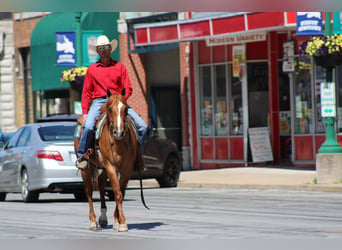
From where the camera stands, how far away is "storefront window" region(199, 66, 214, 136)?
31513 mm

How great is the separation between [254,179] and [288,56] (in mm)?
5214

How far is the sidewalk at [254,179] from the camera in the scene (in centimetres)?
2147

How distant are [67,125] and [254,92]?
37.3 feet

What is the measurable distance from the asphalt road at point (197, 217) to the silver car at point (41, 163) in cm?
34

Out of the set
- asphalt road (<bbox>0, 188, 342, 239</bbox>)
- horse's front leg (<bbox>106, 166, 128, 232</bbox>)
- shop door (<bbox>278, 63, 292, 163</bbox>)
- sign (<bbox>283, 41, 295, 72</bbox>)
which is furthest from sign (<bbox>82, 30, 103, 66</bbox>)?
horse's front leg (<bbox>106, 166, 128, 232</bbox>)

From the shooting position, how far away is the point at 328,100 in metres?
22.2

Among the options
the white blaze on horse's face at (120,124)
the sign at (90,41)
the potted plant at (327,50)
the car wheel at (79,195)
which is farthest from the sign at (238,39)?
the white blaze on horse's face at (120,124)

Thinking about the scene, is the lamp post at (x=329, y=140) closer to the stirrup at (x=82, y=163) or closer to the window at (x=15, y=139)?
the window at (x=15, y=139)

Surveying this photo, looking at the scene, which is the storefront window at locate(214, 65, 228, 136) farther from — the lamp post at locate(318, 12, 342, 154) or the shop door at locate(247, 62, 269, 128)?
the lamp post at locate(318, 12, 342, 154)

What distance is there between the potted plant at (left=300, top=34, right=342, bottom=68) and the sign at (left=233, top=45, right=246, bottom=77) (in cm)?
729

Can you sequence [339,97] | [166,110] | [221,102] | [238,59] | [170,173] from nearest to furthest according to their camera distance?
[170,173] → [339,97] → [238,59] → [221,102] → [166,110]

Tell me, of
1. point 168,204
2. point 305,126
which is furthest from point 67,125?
point 305,126

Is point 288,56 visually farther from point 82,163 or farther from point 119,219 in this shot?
point 119,219


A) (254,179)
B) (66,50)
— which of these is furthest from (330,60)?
(66,50)
